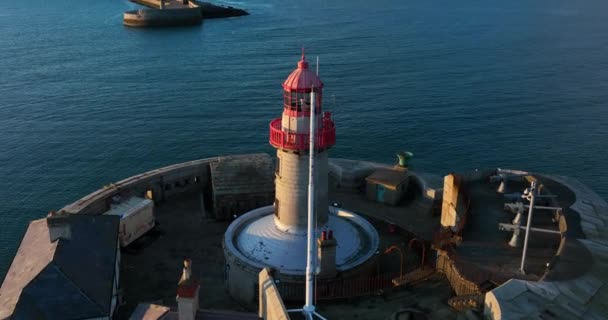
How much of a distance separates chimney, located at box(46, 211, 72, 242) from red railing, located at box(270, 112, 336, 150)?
1072cm

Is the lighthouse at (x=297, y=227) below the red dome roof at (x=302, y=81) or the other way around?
below

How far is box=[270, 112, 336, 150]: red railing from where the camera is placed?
84.4 feet

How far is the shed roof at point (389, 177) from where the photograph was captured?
1523 inches

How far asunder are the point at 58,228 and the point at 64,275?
343 centimetres

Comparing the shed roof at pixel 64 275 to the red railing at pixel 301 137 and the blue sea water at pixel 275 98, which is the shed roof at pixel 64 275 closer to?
the red railing at pixel 301 137

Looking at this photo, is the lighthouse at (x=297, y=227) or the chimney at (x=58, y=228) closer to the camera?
the lighthouse at (x=297, y=227)

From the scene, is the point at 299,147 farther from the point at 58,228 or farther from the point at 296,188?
the point at 58,228

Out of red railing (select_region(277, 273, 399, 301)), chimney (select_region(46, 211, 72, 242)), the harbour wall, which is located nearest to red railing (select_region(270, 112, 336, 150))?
red railing (select_region(277, 273, 399, 301))

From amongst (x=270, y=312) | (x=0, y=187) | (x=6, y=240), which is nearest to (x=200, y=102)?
(x=0, y=187)

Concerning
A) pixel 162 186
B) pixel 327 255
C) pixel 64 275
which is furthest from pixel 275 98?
pixel 64 275

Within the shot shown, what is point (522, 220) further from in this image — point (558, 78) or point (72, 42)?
point (72, 42)

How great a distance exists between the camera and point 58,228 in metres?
26.5

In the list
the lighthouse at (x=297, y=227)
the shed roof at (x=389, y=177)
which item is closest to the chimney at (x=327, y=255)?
the lighthouse at (x=297, y=227)

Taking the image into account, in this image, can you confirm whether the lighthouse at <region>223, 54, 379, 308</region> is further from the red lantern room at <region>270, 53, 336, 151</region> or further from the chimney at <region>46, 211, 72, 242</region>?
the chimney at <region>46, 211, 72, 242</region>
